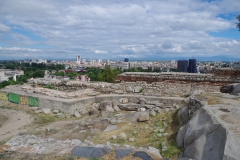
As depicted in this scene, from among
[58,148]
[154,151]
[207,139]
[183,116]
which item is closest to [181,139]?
[154,151]

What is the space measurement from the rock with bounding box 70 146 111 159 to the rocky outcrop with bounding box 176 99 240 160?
5.76ft

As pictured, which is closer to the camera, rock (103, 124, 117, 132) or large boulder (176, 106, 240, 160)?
large boulder (176, 106, 240, 160)

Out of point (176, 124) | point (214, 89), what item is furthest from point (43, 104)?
point (214, 89)

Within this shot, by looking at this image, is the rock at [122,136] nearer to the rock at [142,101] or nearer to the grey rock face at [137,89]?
the rock at [142,101]

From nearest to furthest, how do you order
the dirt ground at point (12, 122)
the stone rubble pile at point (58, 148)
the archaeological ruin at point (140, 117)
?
1. the archaeological ruin at point (140, 117)
2. the stone rubble pile at point (58, 148)
3. the dirt ground at point (12, 122)

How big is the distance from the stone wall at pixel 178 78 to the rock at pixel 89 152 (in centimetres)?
650

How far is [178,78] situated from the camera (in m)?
10.0

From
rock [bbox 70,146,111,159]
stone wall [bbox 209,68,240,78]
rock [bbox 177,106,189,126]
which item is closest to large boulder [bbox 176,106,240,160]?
rock [bbox 177,106,189,126]

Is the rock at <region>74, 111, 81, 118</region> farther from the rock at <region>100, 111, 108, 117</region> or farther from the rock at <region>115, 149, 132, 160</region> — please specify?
the rock at <region>115, 149, 132, 160</region>

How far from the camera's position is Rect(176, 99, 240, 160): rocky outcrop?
3.23 meters

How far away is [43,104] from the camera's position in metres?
9.62

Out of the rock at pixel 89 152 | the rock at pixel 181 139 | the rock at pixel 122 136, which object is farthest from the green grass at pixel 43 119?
the rock at pixel 181 139

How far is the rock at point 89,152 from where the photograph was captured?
4273 mm

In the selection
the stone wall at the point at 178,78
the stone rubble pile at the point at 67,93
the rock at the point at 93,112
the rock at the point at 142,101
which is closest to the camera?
the rock at the point at 93,112
